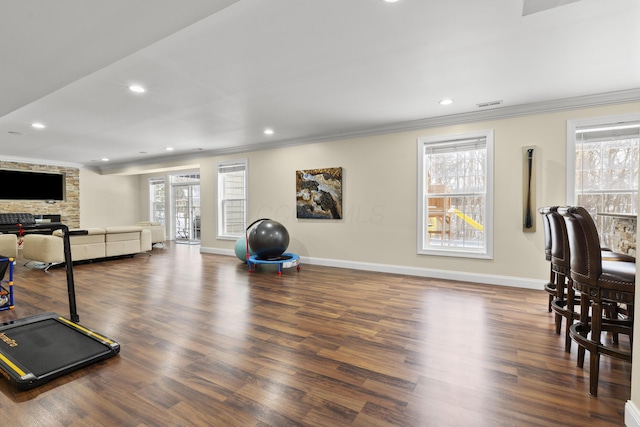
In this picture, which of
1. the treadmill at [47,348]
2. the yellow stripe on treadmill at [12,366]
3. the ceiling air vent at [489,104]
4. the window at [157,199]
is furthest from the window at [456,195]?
the window at [157,199]

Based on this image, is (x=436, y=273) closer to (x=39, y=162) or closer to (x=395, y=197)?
(x=395, y=197)

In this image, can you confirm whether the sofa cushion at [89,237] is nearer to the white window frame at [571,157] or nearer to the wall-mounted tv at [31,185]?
the wall-mounted tv at [31,185]

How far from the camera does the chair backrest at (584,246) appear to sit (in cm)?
190

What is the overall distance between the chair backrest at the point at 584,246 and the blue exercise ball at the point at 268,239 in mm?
4156

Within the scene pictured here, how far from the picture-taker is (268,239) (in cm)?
542

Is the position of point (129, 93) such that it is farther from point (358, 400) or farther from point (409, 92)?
point (358, 400)

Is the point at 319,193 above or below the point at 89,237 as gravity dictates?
above

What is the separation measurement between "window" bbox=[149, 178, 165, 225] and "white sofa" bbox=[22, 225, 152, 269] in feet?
12.1

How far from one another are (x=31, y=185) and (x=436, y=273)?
35.6ft

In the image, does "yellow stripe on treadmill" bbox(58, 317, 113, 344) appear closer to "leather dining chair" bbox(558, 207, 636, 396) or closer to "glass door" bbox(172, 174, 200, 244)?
"leather dining chair" bbox(558, 207, 636, 396)

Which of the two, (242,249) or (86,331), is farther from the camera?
(242,249)

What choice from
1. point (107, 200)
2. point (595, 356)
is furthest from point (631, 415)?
point (107, 200)

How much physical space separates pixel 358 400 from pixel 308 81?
10.1 ft

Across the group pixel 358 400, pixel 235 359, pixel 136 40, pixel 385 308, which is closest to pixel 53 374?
pixel 235 359
